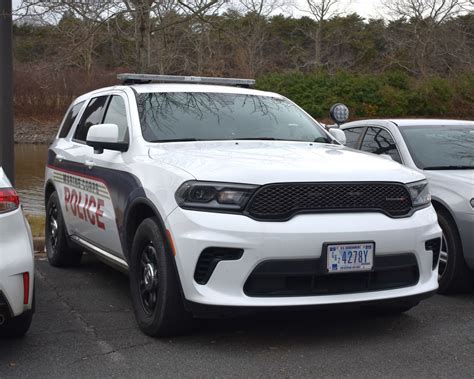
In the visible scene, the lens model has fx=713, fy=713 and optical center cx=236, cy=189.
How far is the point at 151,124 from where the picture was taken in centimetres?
538

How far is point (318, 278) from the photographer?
14.0 ft

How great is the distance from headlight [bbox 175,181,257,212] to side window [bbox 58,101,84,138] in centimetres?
319

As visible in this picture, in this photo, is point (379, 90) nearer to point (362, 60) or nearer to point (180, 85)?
point (362, 60)

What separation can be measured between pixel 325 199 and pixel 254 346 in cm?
104

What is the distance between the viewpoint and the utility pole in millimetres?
9109

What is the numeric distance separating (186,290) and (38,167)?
1622cm

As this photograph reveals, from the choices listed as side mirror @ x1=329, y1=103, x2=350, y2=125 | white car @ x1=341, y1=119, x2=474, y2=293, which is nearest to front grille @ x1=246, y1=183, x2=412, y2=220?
white car @ x1=341, y1=119, x2=474, y2=293

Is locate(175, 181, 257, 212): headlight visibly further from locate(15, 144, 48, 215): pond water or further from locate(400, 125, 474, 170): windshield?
locate(15, 144, 48, 215): pond water

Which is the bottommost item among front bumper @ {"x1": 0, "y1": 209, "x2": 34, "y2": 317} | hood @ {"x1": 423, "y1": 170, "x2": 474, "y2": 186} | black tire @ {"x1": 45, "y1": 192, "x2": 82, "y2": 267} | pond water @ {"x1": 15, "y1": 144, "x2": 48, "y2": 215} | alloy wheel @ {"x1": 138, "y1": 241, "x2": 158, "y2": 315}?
pond water @ {"x1": 15, "y1": 144, "x2": 48, "y2": 215}

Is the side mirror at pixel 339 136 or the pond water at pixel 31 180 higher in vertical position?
the side mirror at pixel 339 136

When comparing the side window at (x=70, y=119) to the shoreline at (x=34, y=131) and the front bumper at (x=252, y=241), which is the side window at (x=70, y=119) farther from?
the shoreline at (x=34, y=131)

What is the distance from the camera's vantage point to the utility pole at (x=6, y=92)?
9.11 meters

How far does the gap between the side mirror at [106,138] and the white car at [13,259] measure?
3.62 feet

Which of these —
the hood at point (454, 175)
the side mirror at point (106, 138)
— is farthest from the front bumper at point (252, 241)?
the hood at point (454, 175)
